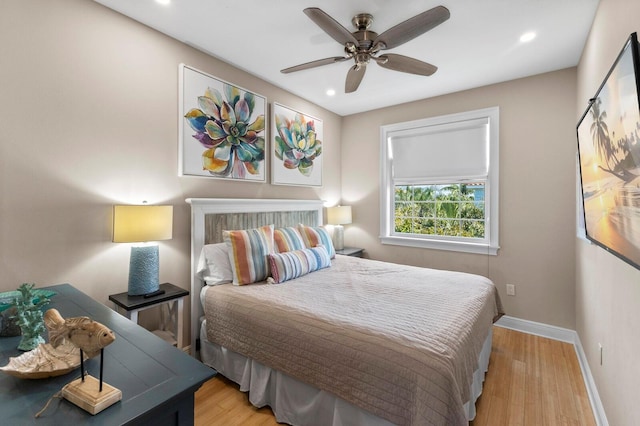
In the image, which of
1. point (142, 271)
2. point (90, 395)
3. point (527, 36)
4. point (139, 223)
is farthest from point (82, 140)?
point (527, 36)

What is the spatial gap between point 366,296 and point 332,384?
2.37 feet

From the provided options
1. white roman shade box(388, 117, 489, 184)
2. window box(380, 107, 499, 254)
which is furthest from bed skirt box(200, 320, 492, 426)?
white roman shade box(388, 117, 489, 184)

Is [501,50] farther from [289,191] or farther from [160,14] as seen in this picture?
[160,14]

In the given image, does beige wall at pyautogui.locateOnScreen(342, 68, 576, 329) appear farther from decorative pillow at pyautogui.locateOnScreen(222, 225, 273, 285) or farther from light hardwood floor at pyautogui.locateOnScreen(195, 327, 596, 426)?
decorative pillow at pyautogui.locateOnScreen(222, 225, 273, 285)

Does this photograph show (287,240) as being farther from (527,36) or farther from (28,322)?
(527,36)

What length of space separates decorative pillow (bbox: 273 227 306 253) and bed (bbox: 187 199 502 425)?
0.16 ft

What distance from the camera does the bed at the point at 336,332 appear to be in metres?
1.37

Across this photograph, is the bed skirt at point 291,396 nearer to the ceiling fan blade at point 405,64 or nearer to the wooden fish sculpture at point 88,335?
the wooden fish sculpture at point 88,335

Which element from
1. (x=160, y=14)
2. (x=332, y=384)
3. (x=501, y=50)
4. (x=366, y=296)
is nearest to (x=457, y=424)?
(x=332, y=384)

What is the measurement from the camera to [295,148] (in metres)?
3.66

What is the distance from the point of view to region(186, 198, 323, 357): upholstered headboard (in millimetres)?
2498

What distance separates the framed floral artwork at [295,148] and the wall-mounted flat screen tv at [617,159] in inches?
106

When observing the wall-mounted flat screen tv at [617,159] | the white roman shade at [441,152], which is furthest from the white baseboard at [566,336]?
the white roman shade at [441,152]

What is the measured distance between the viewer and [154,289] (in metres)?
2.11
